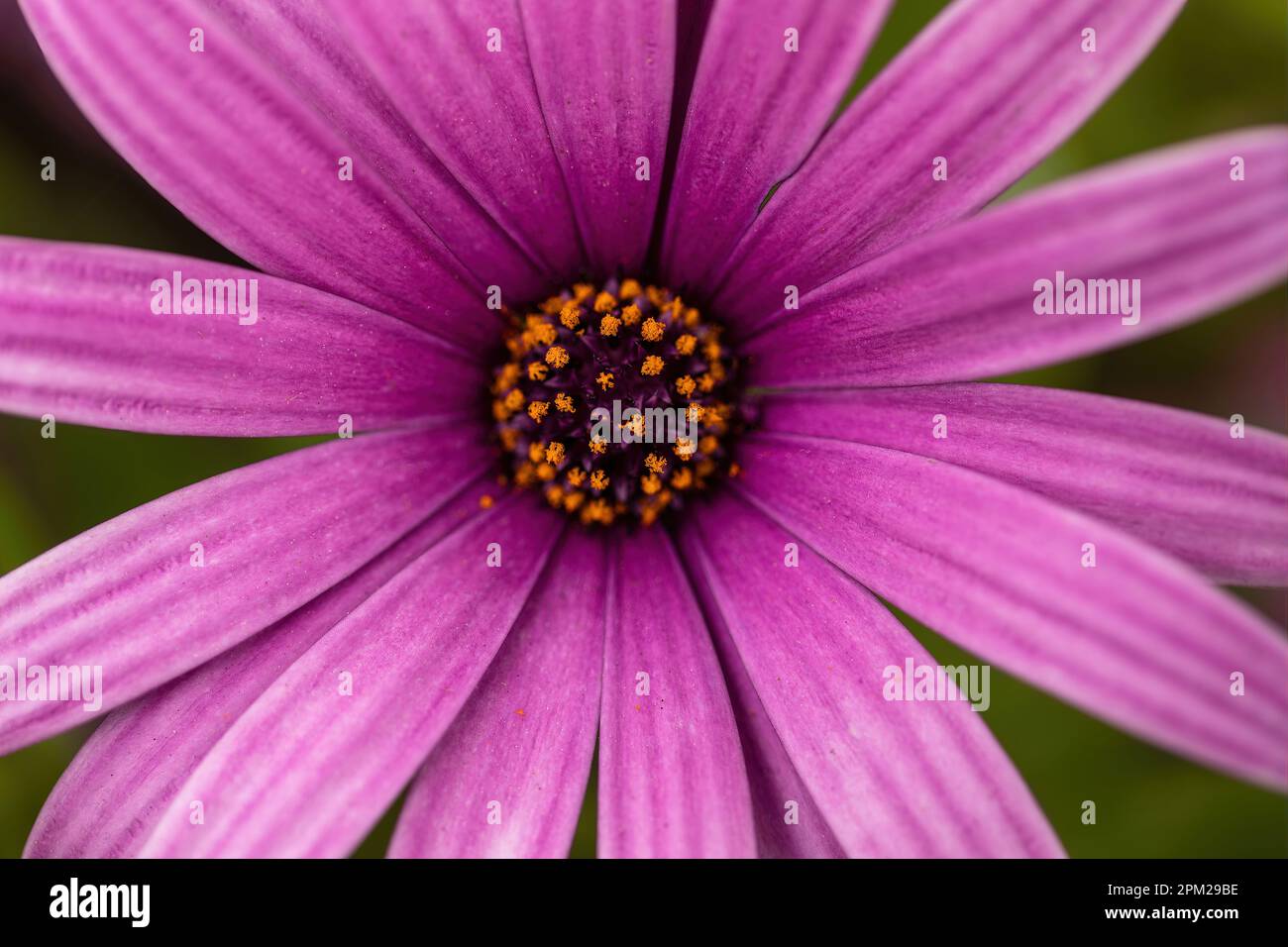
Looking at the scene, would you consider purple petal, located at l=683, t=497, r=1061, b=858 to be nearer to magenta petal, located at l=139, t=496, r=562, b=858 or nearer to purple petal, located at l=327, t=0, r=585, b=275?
magenta petal, located at l=139, t=496, r=562, b=858

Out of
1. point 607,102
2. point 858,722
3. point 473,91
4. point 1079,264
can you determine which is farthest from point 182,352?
point 1079,264

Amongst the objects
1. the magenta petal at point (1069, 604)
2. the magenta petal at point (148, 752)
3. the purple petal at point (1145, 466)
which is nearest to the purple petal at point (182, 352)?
the magenta petal at point (148, 752)

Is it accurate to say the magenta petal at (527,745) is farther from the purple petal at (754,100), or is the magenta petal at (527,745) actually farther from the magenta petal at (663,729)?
the purple petal at (754,100)

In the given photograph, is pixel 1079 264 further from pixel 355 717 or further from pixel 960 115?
pixel 355 717

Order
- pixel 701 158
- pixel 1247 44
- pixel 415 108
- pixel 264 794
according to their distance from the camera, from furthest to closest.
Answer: pixel 1247 44, pixel 701 158, pixel 415 108, pixel 264 794
